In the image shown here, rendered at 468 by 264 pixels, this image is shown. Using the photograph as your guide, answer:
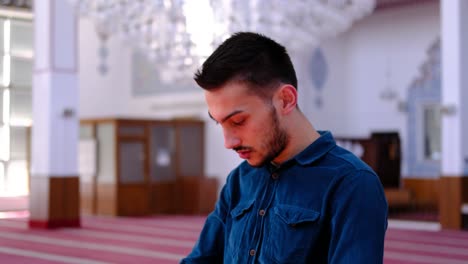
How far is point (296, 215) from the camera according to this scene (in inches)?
49.1

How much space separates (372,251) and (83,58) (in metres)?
14.6

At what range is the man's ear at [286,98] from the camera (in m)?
1.29

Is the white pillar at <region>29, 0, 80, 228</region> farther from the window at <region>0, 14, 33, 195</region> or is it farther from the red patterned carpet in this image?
the window at <region>0, 14, 33, 195</region>

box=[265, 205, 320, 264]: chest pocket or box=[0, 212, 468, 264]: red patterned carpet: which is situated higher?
box=[265, 205, 320, 264]: chest pocket

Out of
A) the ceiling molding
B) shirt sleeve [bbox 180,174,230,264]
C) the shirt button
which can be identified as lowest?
shirt sleeve [bbox 180,174,230,264]

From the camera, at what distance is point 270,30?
22.5ft

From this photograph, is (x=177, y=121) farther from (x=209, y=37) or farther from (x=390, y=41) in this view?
(x=209, y=37)

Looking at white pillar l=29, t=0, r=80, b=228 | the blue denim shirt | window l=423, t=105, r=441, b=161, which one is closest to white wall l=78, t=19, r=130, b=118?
white pillar l=29, t=0, r=80, b=228

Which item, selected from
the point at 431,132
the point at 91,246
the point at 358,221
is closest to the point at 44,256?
the point at 91,246

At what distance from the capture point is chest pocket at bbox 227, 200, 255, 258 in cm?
135

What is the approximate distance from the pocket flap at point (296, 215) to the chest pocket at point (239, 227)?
97 millimetres

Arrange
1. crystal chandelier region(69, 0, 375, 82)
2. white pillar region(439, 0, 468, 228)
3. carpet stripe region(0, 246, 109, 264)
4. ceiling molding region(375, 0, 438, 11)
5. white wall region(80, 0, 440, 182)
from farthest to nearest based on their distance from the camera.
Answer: white wall region(80, 0, 440, 182)
ceiling molding region(375, 0, 438, 11)
white pillar region(439, 0, 468, 228)
crystal chandelier region(69, 0, 375, 82)
carpet stripe region(0, 246, 109, 264)

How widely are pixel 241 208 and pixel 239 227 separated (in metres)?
0.04

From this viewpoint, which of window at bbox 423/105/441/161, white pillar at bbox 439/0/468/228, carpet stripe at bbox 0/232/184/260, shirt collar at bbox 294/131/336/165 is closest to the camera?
shirt collar at bbox 294/131/336/165
